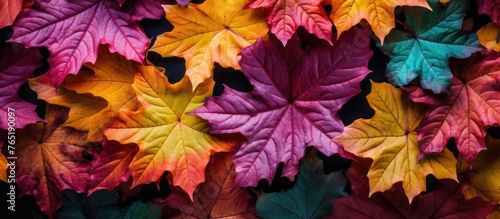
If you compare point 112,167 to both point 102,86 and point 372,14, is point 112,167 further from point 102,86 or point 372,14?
point 372,14

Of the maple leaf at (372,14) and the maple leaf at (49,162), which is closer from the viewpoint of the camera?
the maple leaf at (372,14)

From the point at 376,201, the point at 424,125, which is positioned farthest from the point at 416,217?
the point at 424,125

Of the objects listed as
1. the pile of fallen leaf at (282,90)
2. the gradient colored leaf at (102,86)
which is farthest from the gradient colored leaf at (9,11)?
the gradient colored leaf at (102,86)

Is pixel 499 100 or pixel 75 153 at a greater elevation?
pixel 499 100

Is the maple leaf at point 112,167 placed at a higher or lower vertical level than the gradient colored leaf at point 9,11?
lower

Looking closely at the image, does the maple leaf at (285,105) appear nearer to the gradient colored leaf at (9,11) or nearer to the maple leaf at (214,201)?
the maple leaf at (214,201)

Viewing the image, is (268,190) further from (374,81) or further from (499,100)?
(499,100)
